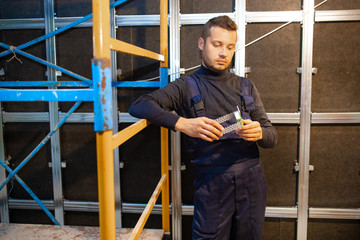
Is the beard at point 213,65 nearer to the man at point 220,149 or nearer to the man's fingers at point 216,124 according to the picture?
the man at point 220,149

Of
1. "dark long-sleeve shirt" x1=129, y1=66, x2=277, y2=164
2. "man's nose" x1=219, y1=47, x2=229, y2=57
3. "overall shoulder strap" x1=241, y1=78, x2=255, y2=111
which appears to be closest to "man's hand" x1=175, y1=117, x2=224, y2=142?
"dark long-sleeve shirt" x1=129, y1=66, x2=277, y2=164

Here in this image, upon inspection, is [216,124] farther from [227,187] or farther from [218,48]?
[218,48]

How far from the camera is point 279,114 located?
2721 mm

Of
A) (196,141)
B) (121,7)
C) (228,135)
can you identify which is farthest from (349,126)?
(121,7)

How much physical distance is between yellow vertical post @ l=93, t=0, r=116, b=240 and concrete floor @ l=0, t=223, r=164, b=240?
1.12m

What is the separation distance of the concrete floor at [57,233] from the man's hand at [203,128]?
1.19 metres

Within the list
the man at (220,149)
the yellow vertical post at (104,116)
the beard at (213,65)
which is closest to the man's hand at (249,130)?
the man at (220,149)

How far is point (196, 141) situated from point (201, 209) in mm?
493

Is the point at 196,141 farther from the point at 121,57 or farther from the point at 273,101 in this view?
the point at 121,57

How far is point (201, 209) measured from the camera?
2.00 m

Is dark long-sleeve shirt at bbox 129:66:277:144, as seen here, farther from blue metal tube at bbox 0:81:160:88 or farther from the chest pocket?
blue metal tube at bbox 0:81:160:88

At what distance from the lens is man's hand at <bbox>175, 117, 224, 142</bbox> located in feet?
5.61

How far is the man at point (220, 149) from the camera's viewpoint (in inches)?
77.7

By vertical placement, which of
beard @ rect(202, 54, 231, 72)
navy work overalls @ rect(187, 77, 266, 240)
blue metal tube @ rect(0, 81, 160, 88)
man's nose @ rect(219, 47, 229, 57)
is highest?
man's nose @ rect(219, 47, 229, 57)
